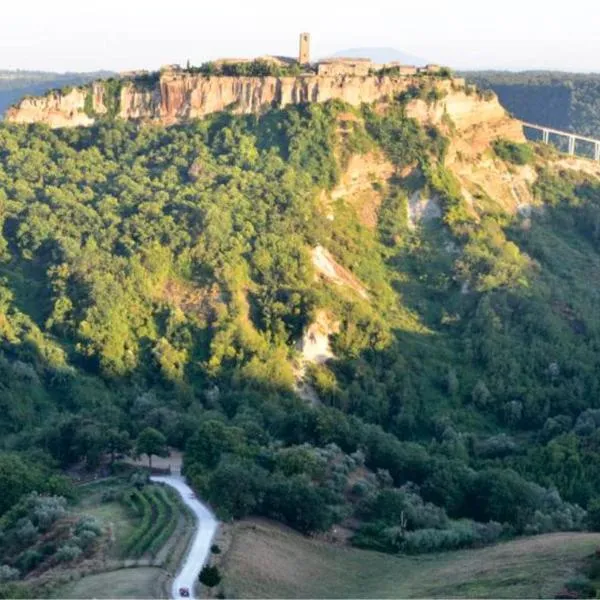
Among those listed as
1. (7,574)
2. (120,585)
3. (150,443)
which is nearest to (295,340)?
(150,443)

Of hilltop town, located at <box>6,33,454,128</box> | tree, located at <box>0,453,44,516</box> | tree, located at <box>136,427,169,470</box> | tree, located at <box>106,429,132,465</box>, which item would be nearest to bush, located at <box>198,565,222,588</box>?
tree, located at <box>0,453,44,516</box>

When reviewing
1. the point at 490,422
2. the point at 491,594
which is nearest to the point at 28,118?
the point at 490,422

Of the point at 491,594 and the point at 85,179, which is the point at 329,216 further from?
the point at 491,594

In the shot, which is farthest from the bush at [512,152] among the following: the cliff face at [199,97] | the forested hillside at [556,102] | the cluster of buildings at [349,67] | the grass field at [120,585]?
the forested hillside at [556,102]

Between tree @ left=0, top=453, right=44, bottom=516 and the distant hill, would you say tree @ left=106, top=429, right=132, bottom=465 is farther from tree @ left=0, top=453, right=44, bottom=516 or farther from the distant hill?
the distant hill

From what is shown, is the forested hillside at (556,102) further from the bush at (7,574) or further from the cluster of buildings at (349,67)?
the bush at (7,574)
